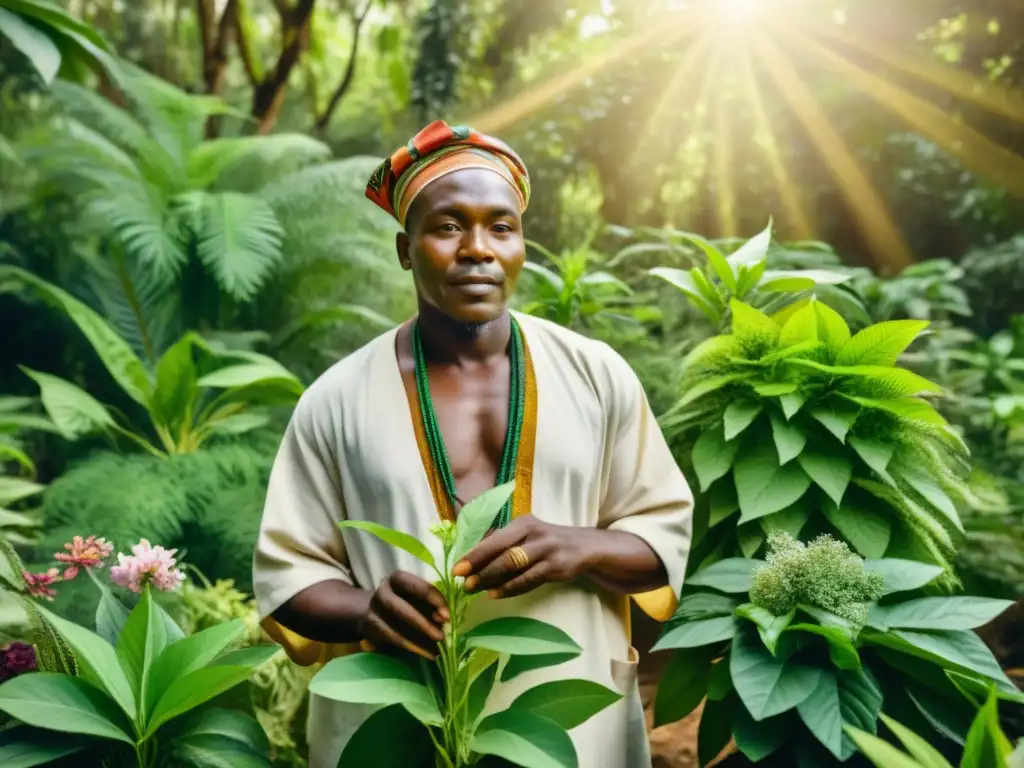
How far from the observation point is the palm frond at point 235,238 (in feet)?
12.9

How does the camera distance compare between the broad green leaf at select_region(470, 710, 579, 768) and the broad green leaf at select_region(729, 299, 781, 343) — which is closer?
the broad green leaf at select_region(470, 710, 579, 768)

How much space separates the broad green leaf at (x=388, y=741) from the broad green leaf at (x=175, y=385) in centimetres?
238

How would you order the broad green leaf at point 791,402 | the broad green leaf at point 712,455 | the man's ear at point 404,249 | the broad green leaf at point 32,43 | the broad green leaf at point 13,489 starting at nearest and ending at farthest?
the man's ear at point 404,249 < the broad green leaf at point 791,402 < the broad green leaf at point 712,455 < the broad green leaf at point 32,43 < the broad green leaf at point 13,489

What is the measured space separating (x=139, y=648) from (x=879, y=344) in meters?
1.59

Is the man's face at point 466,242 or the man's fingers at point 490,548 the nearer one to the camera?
the man's fingers at point 490,548

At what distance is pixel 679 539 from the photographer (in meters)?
1.58

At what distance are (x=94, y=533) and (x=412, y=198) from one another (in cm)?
227

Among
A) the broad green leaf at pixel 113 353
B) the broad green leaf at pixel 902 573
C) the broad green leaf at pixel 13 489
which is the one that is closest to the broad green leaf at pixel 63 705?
the broad green leaf at pixel 902 573

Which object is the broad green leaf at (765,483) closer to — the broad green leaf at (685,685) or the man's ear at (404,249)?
the broad green leaf at (685,685)

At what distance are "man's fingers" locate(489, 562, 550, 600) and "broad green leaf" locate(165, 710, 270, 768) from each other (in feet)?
1.74

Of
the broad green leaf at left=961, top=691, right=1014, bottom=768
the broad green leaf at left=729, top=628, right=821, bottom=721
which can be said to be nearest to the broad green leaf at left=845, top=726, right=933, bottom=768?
the broad green leaf at left=961, top=691, right=1014, bottom=768

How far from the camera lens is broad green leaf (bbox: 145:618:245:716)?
1456 millimetres

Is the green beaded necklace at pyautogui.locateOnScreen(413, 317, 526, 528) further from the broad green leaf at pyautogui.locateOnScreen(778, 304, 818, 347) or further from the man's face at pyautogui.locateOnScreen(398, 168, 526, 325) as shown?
the broad green leaf at pyautogui.locateOnScreen(778, 304, 818, 347)

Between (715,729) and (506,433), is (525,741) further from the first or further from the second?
(715,729)
